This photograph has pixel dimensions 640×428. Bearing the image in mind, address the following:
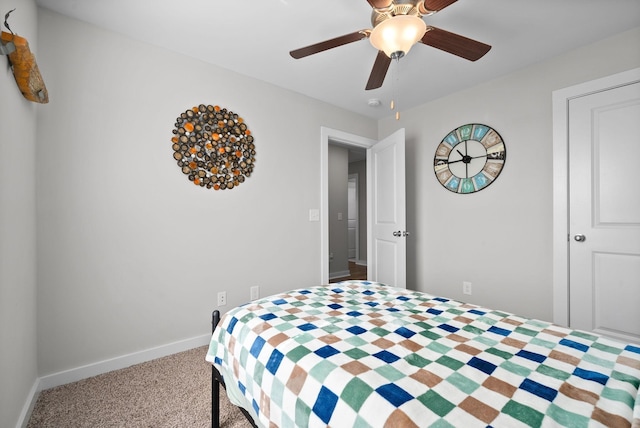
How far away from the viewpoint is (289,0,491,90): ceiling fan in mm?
1368

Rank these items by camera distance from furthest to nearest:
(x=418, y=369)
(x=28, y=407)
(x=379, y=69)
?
1. (x=379, y=69)
2. (x=28, y=407)
3. (x=418, y=369)

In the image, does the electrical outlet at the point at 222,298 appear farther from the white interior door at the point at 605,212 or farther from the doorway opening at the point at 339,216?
the white interior door at the point at 605,212

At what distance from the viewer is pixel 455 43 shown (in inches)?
63.5

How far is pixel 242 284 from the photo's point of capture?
2.63 metres

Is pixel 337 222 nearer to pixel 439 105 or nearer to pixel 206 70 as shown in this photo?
pixel 439 105

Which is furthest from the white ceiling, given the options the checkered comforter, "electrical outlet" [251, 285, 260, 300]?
"electrical outlet" [251, 285, 260, 300]

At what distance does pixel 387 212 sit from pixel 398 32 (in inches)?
86.2

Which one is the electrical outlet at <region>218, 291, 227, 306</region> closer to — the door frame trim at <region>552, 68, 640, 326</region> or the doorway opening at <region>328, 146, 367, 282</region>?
the doorway opening at <region>328, 146, 367, 282</region>

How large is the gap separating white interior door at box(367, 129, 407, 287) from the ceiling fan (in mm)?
1503

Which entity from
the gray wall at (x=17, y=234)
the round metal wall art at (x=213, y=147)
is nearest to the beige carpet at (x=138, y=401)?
the gray wall at (x=17, y=234)

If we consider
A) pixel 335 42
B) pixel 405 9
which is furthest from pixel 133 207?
pixel 405 9

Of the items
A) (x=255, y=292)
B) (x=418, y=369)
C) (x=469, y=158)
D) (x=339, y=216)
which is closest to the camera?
(x=418, y=369)

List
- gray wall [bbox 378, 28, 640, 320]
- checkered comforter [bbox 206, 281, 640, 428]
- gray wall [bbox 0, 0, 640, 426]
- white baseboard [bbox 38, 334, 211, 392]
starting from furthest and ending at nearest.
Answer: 1. gray wall [bbox 378, 28, 640, 320]
2. white baseboard [bbox 38, 334, 211, 392]
3. gray wall [bbox 0, 0, 640, 426]
4. checkered comforter [bbox 206, 281, 640, 428]

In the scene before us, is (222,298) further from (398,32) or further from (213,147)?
(398,32)
